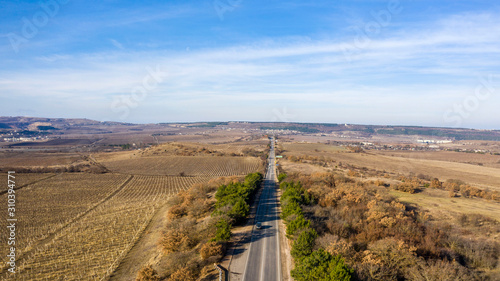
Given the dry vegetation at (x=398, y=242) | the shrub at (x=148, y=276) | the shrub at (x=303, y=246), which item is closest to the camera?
the dry vegetation at (x=398, y=242)

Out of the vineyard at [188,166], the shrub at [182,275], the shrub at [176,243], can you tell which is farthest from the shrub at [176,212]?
the vineyard at [188,166]

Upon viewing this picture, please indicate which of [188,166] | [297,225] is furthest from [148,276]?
[188,166]

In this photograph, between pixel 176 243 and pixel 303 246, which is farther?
pixel 176 243

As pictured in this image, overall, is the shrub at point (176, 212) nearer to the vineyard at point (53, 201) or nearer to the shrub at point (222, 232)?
the shrub at point (222, 232)

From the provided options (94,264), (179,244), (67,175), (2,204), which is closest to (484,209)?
(179,244)

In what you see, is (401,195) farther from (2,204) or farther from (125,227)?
(2,204)

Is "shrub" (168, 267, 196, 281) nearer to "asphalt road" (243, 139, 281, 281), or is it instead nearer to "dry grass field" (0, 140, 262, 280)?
"asphalt road" (243, 139, 281, 281)

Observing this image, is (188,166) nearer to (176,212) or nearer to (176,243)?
(176,212)
